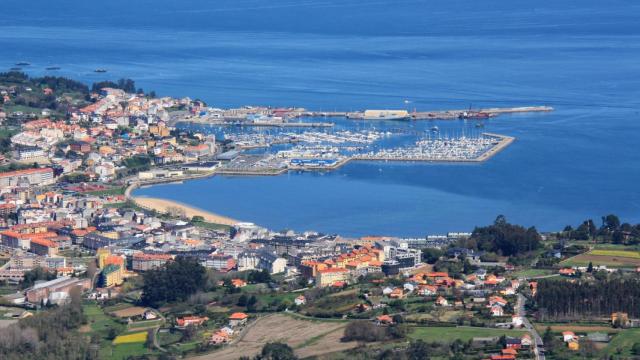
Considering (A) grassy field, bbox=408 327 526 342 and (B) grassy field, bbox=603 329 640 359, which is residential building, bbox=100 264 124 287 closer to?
(A) grassy field, bbox=408 327 526 342

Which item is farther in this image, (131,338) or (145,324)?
(145,324)

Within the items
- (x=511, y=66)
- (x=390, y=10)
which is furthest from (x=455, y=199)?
(x=390, y=10)

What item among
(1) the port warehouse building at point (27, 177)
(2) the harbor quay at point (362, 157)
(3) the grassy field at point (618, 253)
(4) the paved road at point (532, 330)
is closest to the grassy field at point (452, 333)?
(4) the paved road at point (532, 330)

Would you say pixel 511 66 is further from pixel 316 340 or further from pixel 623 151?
pixel 316 340

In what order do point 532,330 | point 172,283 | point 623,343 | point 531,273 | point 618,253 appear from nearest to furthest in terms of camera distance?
point 623,343, point 532,330, point 172,283, point 531,273, point 618,253

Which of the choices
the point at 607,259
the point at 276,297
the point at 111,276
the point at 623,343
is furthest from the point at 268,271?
the point at 623,343

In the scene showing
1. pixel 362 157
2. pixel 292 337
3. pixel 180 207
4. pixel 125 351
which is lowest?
pixel 125 351

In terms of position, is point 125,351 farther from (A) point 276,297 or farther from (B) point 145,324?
(A) point 276,297
